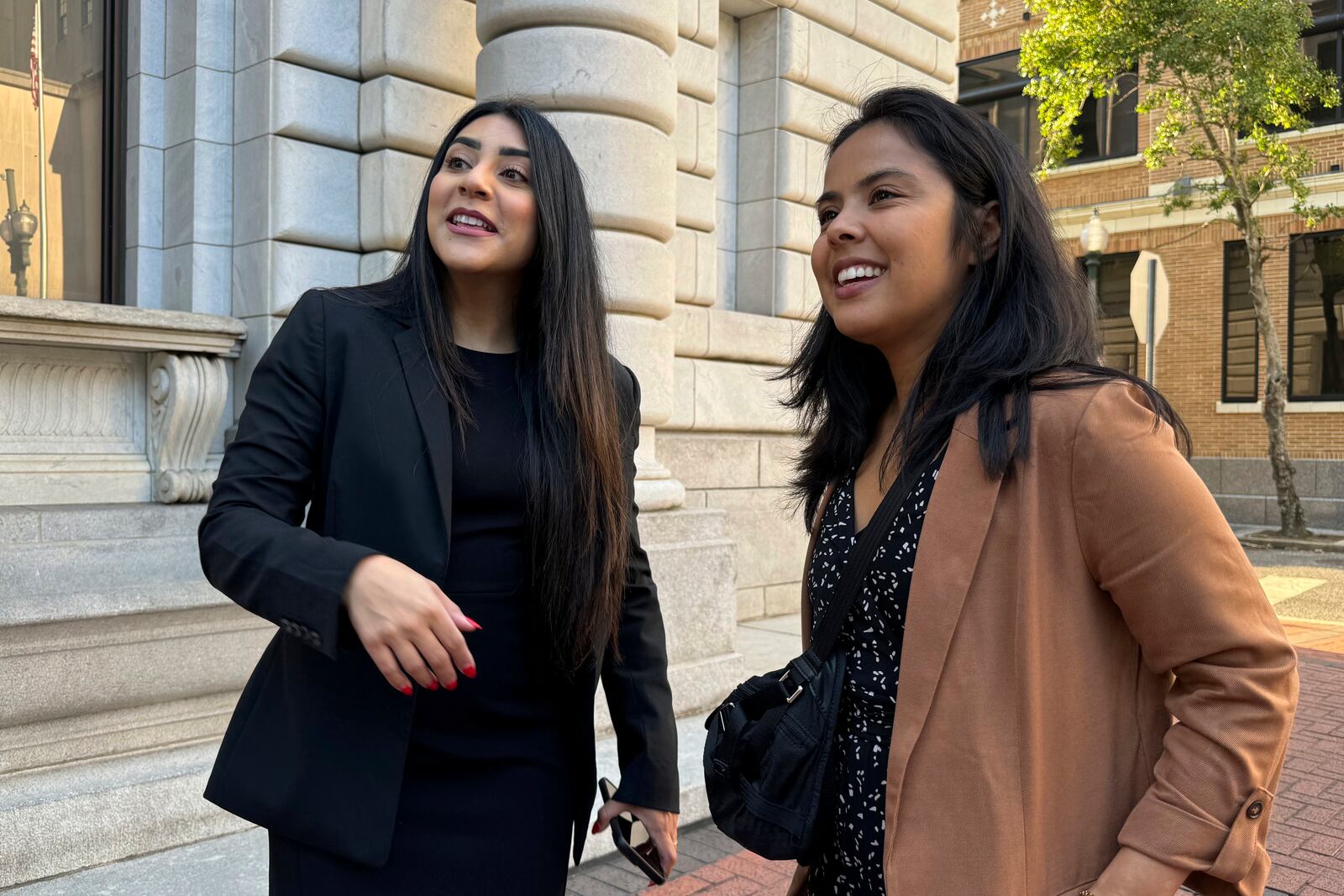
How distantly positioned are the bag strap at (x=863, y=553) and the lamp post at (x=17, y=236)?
4792mm

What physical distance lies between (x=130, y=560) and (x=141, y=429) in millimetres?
730

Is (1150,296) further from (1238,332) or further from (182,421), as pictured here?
(1238,332)

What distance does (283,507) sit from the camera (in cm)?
185

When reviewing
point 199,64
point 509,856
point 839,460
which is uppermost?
point 199,64

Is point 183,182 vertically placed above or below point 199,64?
below

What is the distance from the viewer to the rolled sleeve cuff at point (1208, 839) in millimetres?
1460

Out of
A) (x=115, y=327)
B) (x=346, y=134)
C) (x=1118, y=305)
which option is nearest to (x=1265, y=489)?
(x=1118, y=305)

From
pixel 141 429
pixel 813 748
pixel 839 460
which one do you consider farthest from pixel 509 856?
pixel 141 429

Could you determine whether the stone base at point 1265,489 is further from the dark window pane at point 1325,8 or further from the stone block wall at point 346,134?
the stone block wall at point 346,134

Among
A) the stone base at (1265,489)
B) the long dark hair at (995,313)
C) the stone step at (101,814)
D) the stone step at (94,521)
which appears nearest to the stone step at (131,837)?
the stone step at (101,814)

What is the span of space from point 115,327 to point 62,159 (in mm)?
1155

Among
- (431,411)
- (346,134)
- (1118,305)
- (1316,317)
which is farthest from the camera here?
(1118,305)

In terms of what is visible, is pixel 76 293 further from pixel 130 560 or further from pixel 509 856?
pixel 509 856

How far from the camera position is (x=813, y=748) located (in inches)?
69.2
